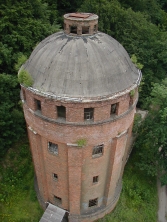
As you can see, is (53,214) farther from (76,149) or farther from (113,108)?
(113,108)

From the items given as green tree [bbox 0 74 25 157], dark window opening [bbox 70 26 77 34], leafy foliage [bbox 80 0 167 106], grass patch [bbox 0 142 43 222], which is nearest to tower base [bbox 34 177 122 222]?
grass patch [bbox 0 142 43 222]

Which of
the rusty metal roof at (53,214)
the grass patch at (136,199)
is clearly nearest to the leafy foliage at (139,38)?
the grass patch at (136,199)

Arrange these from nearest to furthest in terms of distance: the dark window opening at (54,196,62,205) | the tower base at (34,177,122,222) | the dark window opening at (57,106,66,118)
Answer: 1. the dark window opening at (57,106,66,118)
2. the dark window opening at (54,196,62,205)
3. the tower base at (34,177,122,222)

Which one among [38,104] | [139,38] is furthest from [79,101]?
[139,38]

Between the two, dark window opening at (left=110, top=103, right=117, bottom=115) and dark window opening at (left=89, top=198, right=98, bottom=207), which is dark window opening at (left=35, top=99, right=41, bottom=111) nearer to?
dark window opening at (left=110, top=103, right=117, bottom=115)

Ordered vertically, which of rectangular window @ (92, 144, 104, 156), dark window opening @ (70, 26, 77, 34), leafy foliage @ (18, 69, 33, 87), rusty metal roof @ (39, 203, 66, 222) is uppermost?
dark window opening @ (70, 26, 77, 34)

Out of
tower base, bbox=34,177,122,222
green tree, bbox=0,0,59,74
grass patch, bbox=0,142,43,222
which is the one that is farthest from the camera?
green tree, bbox=0,0,59,74

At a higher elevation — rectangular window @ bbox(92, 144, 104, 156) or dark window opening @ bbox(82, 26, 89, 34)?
dark window opening @ bbox(82, 26, 89, 34)

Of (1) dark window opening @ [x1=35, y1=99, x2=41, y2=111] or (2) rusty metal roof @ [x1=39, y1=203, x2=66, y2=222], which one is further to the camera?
(2) rusty metal roof @ [x1=39, y1=203, x2=66, y2=222]
